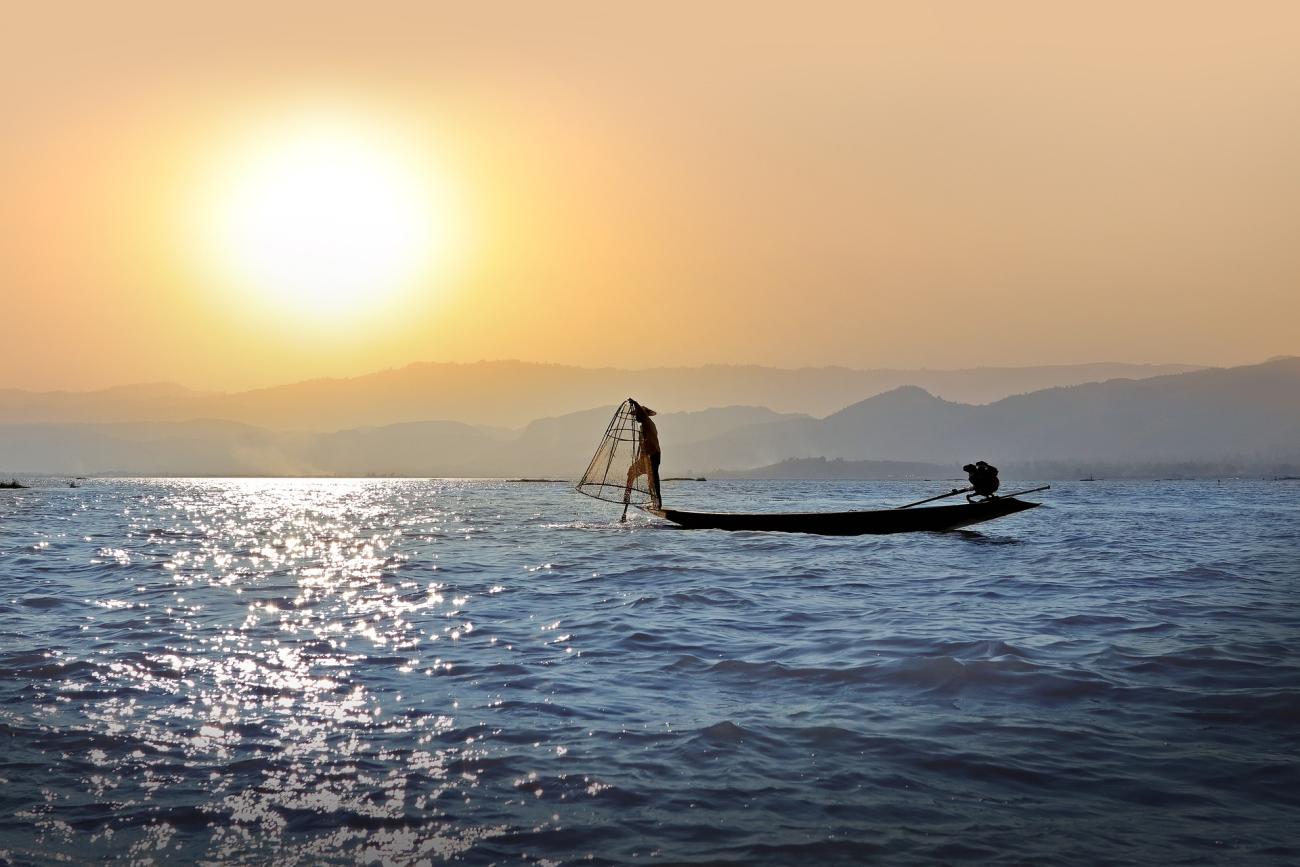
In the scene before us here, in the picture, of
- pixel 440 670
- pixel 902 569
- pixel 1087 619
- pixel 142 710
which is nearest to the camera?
pixel 142 710

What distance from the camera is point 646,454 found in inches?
2329

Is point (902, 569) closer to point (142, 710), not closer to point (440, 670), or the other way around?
point (440, 670)

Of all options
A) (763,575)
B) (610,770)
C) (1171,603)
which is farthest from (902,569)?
(610,770)

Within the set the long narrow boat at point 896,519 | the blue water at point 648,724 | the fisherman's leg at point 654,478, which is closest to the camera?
the blue water at point 648,724

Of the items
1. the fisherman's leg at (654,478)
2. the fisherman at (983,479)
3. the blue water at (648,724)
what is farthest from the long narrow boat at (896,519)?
the blue water at (648,724)

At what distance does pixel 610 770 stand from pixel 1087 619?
14809 mm

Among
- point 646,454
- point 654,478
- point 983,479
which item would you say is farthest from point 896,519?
point 646,454

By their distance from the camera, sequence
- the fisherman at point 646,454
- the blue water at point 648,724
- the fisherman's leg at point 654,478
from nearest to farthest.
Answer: the blue water at point 648,724 → the fisherman at point 646,454 → the fisherman's leg at point 654,478

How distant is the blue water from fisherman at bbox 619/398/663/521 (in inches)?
1181

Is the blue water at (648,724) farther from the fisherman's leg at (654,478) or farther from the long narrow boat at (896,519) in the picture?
the fisherman's leg at (654,478)

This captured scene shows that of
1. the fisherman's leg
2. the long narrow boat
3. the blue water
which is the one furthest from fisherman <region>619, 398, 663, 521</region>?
the blue water

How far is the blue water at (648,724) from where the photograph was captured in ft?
27.4

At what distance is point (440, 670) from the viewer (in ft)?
49.8

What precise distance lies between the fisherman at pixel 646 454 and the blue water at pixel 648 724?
30.0 metres
